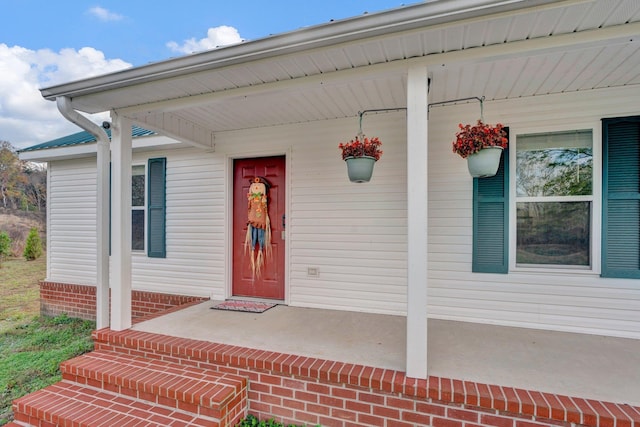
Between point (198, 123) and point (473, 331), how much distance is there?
12.3ft

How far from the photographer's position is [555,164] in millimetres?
2996

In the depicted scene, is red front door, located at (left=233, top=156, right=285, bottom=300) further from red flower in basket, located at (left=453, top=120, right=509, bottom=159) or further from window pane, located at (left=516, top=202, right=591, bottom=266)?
window pane, located at (left=516, top=202, right=591, bottom=266)

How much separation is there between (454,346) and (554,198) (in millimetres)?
1733

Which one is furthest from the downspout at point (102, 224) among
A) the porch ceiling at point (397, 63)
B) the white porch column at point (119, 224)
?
the porch ceiling at point (397, 63)

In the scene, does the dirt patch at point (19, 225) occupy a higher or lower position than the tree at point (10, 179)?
lower

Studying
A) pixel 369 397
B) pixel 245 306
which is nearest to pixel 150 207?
pixel 245 306

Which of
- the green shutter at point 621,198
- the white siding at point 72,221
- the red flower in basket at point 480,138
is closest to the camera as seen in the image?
the red flower in basket at point 480,138

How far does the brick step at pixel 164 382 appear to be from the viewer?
6.89 feet

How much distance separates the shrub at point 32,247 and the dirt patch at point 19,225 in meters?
1.74

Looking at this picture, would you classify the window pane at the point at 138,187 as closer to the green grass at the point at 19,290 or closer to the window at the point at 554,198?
the green grass at the point at 19,290

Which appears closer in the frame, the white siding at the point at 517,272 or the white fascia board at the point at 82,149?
the white siding at the point at 517,272

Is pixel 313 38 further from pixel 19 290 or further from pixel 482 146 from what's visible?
pixel 19 290

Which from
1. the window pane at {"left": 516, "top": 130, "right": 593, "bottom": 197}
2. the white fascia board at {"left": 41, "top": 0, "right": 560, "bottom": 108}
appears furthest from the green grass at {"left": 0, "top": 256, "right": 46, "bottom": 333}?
the window pane at {"left": 516, "top": 130, "right": 593, "bottom": 197}

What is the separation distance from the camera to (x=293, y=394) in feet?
7.27
